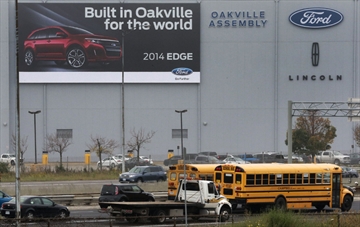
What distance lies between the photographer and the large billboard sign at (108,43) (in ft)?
273

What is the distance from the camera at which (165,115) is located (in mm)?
84500

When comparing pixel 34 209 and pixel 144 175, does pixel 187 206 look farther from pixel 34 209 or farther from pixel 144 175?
pixel 144 175

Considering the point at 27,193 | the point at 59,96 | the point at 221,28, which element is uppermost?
the point at 221,28

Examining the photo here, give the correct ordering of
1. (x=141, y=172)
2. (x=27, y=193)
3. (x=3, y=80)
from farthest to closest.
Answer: (x=3, y=80), (x=141, y=172), (x=27, y=193)

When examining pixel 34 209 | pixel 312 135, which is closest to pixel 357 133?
pixel 312 135

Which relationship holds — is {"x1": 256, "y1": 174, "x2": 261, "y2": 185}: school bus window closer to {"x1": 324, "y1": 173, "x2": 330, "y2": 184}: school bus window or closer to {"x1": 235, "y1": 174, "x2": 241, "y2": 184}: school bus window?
{"x1": 235, "y1": 174, "x2": 241, "y2": 184}: school bus window

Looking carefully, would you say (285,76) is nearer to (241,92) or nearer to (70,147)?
(241,92)

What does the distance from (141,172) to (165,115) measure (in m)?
33.3

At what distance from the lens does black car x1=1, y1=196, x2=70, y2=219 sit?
30.0 meters

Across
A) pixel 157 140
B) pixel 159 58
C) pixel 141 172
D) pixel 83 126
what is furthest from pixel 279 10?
pixel 141 172

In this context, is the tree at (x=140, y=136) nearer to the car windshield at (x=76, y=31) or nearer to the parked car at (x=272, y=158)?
the car windshield at (x=76, y=31)

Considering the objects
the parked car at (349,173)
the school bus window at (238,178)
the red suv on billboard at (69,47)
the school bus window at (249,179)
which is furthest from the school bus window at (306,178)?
the red suv on billboard at (69,47)

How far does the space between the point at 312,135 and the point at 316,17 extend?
1439cm

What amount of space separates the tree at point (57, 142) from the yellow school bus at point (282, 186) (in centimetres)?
4578
